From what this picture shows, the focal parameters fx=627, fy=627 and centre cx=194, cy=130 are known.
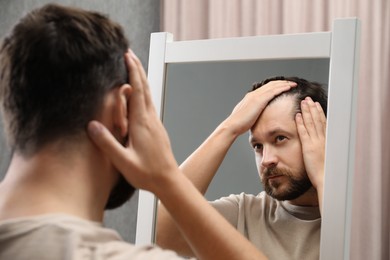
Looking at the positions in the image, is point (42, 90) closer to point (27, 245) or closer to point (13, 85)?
point (13, 85)

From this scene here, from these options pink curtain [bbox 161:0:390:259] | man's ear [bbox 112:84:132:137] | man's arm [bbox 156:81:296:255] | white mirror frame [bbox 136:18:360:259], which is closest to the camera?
man's ear [bbox 112:84:132:137]

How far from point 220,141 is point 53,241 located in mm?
592

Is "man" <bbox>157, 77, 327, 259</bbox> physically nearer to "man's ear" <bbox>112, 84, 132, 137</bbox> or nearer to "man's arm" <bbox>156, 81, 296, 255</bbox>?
"man's arm" <bbox>156, 81, 296, 255</bbox>

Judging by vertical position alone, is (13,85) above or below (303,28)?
below

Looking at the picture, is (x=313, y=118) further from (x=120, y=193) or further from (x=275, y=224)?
(x=120, y=193)

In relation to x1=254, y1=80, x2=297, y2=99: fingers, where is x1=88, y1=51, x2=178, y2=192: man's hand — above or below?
below

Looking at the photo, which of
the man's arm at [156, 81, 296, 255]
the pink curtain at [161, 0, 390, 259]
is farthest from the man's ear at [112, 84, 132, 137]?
the pink curtain at [161, 0, 390, 259]

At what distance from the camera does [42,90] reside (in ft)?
2.61

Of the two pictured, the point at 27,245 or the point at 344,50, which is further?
the point at 344,50

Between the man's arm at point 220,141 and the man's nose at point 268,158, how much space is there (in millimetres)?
58

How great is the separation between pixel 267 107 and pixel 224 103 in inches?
3.9

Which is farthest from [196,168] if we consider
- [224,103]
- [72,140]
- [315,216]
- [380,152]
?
[380,152]

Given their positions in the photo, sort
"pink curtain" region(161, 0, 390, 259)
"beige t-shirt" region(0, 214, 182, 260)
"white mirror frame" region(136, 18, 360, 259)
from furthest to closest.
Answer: "pink curtain" region(161, 0, 390, 259) → "white mirror frame" region(136, 18, 360, 259) → "beige t-shirt" region(0, 214, 182, 260)

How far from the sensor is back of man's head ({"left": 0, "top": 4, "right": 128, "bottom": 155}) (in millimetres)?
791
